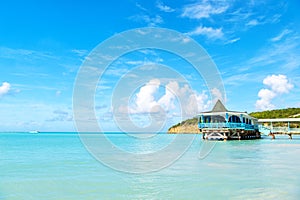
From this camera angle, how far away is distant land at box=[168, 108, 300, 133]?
267 feet

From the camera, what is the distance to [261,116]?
85.1m

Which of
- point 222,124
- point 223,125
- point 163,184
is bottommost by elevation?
point 163,184

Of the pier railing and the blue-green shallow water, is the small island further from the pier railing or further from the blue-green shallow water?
the blue-green shallow water

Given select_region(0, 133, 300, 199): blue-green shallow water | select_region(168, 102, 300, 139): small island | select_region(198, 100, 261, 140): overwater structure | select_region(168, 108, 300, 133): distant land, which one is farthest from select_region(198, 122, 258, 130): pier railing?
select_region(168, 108, 300, 133): distant land

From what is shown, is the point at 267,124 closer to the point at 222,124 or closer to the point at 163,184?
the point at 222,124

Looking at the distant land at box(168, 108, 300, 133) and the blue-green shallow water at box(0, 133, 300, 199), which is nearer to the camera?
the blue-green shallow water at box(0, 133, 300, 199)

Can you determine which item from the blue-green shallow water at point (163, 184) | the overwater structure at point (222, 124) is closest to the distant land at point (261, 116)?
the overwater structure at point (222, 124)

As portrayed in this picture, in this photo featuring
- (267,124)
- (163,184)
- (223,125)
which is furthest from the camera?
(267,124)

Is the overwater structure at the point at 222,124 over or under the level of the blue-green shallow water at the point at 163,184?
over

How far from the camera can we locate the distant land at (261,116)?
81.4m

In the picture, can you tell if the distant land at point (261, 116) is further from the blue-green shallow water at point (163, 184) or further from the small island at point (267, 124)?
the blue-green shallow water at point (163, 184)

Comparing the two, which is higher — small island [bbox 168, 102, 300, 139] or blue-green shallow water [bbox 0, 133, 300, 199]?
small island [bbox 168, 102, 300, 139]

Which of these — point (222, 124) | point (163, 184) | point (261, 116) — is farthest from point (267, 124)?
point (163, 184)

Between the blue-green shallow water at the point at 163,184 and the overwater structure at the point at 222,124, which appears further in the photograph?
the overwater structure at the point at 222,124
